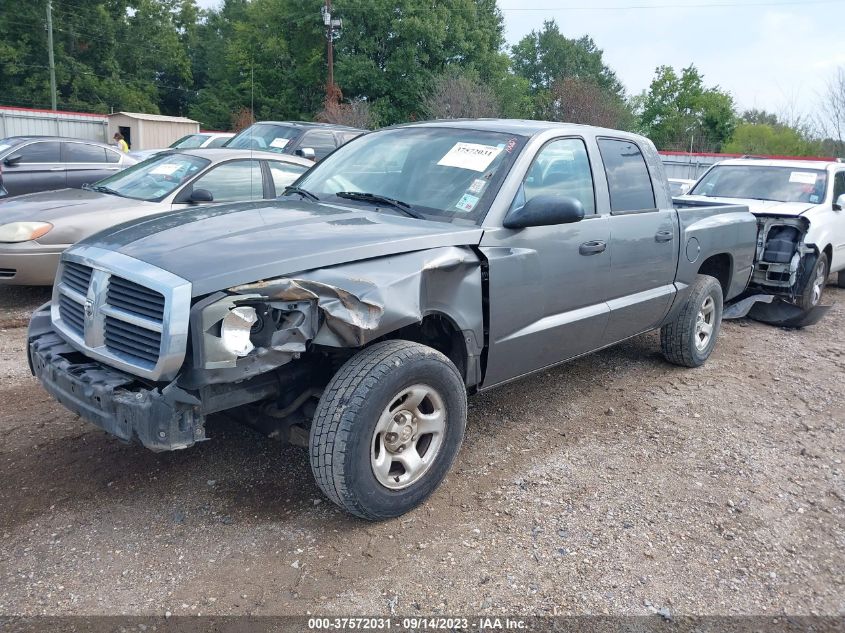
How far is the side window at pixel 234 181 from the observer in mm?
7242

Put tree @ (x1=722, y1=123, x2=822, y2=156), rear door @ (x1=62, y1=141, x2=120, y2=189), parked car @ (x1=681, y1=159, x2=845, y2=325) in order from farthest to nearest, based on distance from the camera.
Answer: tree @ (x1=722, y1=123, x2=822, y2=156)
rear door @ (x1=62, y1=141, x2=120, y2=189)
parked car @ (x1=681, y1=159, x2=845, y2=325)

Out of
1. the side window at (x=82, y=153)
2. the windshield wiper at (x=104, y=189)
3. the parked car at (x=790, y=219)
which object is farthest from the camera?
the side window at (x=82, y=153)

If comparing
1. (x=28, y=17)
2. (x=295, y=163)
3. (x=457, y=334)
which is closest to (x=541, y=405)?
(x=457, y=334)

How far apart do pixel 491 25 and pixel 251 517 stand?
149 feet

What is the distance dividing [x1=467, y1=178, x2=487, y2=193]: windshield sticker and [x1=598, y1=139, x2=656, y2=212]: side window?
3.79ft

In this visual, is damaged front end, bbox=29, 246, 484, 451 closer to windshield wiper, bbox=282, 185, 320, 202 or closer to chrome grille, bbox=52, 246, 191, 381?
chrome grille, bbox=52, 246, 191, 381

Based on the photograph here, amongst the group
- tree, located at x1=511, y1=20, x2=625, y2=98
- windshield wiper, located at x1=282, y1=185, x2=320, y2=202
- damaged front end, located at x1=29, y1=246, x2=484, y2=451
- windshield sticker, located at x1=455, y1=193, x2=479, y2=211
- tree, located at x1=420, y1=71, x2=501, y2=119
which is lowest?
damaged front end, located at x1=29, y1=246, x2=484, y2=451

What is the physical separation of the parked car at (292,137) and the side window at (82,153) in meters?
2.70

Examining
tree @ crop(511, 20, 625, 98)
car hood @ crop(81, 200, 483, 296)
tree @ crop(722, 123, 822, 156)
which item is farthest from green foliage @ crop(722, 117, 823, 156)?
tree @ crop(511, 20, 625, 98)

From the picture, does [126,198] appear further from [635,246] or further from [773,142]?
[773,142]

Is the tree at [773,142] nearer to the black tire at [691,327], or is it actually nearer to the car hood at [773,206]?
the car hood at [773,206]

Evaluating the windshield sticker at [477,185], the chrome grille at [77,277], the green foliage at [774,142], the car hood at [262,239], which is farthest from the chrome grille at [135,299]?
the green foliage at [774,142]

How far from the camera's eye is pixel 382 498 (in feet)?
10.9

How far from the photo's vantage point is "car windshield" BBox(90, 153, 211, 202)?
7.21 meters
